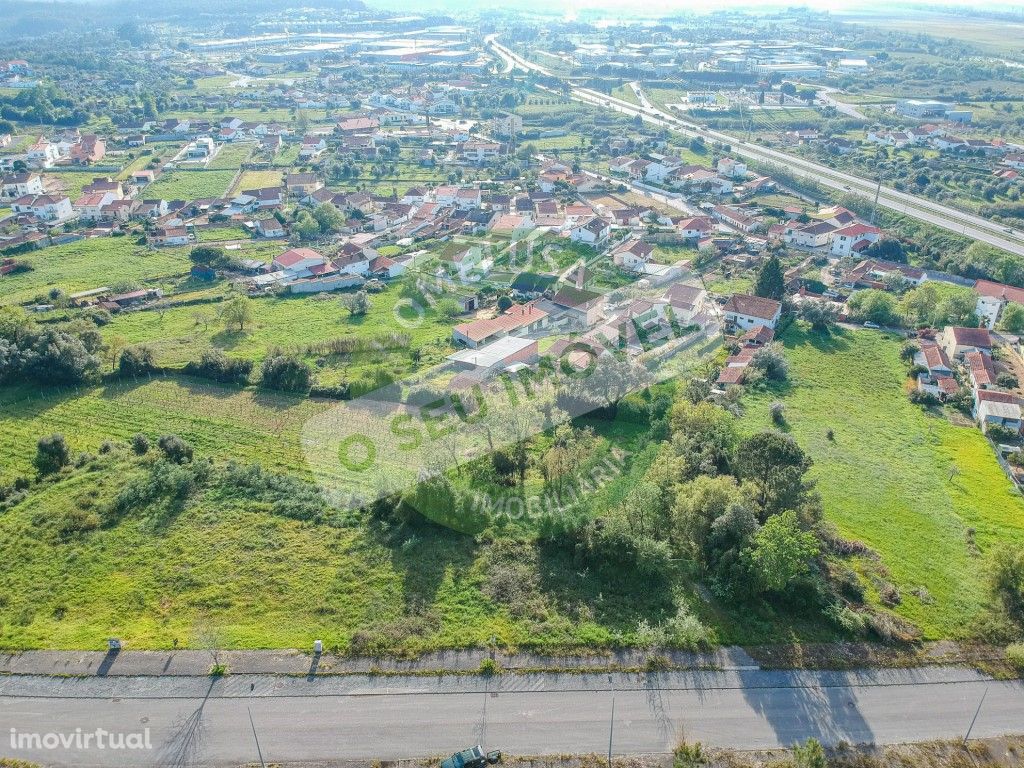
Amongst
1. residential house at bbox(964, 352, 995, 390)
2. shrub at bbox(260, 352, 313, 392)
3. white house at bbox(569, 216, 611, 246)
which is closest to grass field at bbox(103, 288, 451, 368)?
shrub at bbox(260, 352, 313, 392)

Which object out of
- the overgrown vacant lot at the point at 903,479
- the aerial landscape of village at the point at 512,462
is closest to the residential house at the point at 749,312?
the aerial landscape of village at the point at 512,462

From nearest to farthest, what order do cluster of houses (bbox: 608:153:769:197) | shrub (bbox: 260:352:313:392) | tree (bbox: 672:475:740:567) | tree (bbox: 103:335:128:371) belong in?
tree (bbox: 672:475:740:567) < shrub (bbox: 260:352:313:392) < tree (bbox: 103:335:128:371) < cluster of houses (bbox: 608:153:769:197)

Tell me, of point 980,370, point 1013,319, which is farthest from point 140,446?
point 1013,319

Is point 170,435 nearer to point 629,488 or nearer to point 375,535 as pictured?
point 375,535

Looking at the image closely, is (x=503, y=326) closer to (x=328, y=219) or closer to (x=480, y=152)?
(x=328, y=219)

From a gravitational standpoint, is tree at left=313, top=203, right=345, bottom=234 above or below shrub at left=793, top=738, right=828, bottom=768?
below

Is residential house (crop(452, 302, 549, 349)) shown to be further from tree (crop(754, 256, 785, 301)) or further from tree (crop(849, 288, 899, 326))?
tree (crop(849, 288, 899, 326))

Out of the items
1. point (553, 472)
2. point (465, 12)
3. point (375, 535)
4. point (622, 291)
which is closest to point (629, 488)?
point (553, 472)
